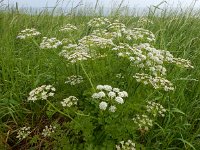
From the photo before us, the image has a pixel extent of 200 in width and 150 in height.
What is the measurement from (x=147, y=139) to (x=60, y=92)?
2.94ft

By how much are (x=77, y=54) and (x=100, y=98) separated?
0.54 m

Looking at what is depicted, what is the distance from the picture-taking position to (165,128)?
10.0 feet

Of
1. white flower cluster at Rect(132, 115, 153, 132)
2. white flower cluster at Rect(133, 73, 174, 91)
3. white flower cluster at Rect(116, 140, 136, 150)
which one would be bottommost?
white flower cluster at Rect(116, 140, 136, 150)

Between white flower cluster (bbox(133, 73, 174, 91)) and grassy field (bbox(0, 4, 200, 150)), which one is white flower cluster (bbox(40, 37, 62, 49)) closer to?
grassy field (bbox(0, 4, 200, 150))

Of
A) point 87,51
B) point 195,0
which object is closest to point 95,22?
point 87,51

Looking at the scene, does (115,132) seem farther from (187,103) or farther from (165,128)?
(187,103)

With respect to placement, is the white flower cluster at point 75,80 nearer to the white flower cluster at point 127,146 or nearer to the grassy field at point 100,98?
the grassy field at point 100,98

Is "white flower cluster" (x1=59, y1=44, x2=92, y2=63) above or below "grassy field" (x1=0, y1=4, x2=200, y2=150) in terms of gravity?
above

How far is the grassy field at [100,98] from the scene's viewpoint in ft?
8.22

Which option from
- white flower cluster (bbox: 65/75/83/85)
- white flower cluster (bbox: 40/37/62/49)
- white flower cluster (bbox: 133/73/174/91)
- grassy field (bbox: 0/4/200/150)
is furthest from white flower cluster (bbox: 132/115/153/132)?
white flower cluster (bbox: 40/37/62/49)

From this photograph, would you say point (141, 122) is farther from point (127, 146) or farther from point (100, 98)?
point (100, 98)

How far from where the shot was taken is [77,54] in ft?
8.80

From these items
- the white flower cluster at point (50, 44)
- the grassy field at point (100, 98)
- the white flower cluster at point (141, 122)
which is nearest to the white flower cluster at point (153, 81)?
the grassy field at point (100, 98)

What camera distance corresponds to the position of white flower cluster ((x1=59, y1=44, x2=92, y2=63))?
104 inches
